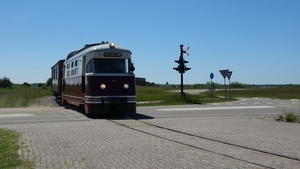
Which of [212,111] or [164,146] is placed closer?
[164,146]

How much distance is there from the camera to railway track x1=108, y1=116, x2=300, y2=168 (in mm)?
7758

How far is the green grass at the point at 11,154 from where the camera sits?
729 cm

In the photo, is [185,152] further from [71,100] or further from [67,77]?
[67,77]

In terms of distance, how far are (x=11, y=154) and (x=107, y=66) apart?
9.95 metres

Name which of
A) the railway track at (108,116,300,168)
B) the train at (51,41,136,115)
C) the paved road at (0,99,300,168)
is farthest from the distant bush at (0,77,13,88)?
the railway track at (108,116,300,168)

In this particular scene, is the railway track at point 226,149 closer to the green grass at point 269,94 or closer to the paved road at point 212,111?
the paved road at point 212,111

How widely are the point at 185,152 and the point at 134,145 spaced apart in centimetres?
152

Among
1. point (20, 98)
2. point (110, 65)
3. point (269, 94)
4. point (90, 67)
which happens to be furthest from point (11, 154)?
point (269, 94)

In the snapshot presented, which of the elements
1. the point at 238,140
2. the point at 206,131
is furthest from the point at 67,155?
the point at 206,131

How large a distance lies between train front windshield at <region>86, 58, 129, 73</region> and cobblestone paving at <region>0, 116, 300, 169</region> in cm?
443

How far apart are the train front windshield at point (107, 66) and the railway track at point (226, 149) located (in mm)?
5195

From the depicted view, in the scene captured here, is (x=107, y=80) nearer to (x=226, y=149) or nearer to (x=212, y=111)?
(x=212, y=111)

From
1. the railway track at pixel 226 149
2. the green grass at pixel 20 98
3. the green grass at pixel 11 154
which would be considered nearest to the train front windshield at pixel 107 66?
the railway track at pixel 226 149

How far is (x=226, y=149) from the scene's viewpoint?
361 inches
